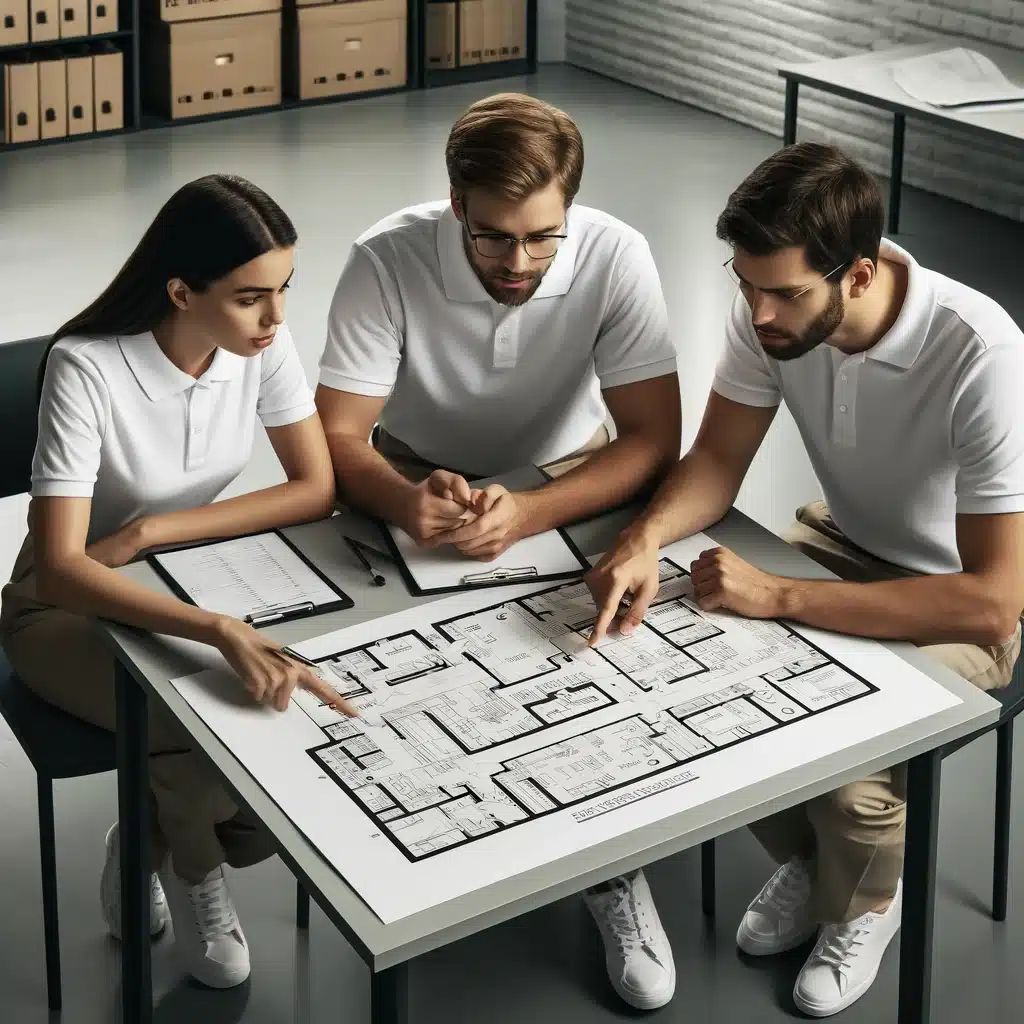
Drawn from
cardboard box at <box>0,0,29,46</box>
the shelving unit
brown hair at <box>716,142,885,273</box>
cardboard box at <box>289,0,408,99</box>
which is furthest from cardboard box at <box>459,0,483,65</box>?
brown hair at <box>716,142,885,273</box>

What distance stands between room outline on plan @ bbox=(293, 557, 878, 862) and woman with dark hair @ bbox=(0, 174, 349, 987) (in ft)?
1.02

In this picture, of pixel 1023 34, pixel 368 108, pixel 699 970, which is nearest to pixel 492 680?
pixel 699 970

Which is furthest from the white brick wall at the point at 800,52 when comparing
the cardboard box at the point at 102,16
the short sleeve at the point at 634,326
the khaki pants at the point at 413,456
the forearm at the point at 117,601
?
the forearm at the point at 117,601

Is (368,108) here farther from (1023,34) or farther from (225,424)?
(225,424)

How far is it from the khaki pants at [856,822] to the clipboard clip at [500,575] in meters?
0.50

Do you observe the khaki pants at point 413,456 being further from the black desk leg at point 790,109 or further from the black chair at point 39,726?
the black desk leg at point 790,109

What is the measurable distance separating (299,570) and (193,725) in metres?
0.36

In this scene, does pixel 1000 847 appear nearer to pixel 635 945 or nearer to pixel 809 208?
pixel 635 945

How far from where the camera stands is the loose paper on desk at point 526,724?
5.22 feet

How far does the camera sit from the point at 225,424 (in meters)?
2.27

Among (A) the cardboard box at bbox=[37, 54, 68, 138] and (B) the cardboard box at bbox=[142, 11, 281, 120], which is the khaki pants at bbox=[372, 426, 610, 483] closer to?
(A) the cardboard box at bbox=[37, 54, 68, 138]

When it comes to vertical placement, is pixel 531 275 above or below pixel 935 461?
above

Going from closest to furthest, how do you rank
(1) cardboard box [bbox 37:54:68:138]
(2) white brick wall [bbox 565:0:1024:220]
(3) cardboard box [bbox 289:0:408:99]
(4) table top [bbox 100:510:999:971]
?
(4) table top [bbox 100:510:999:971] < (2) white brick wall [bbox 565:0:1024:220] < (1) cardboard box [bbox 37:54:68:138] < (3) cardboard box [bbox 289:0:408:99]

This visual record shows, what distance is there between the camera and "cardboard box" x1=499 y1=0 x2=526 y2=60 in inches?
279
